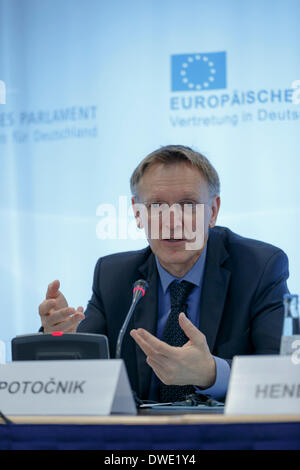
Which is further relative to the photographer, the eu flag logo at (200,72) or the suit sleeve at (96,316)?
the eu flag logo at (200,72)

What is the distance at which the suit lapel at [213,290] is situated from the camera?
6.78 ft

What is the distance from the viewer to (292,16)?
141 inches

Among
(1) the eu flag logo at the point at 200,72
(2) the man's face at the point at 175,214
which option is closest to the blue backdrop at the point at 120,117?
(1) the eu flag logo at the point at 200,72

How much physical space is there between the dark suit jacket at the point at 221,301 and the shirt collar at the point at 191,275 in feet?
0.09

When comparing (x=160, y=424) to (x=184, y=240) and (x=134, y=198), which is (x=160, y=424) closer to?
(x=184, y=240)

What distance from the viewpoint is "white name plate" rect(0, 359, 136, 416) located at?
1056mm

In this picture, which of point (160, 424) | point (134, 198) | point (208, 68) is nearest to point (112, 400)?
point (160, 424)

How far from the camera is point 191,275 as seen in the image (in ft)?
7.23

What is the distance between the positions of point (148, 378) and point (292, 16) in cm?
245

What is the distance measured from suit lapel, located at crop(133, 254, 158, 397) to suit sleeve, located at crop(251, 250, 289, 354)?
1.12ft

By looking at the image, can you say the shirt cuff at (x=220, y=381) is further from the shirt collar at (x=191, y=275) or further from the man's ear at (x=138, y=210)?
the man's ear at (x=138, y=210)

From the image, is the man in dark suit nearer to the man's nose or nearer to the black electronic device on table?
the man's nose
